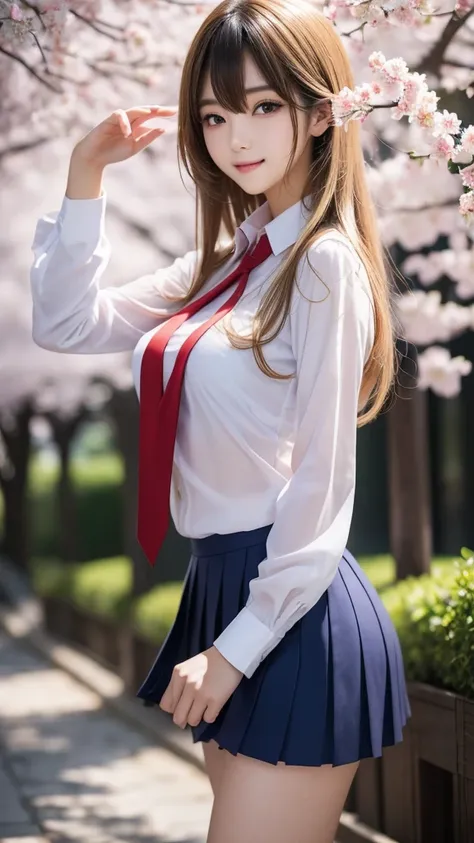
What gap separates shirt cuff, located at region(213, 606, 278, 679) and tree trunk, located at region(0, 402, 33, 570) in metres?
11.2

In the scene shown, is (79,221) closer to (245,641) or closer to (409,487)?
(245,641)

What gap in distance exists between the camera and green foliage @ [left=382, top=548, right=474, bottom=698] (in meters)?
3.16

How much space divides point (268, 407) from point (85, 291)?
605mm

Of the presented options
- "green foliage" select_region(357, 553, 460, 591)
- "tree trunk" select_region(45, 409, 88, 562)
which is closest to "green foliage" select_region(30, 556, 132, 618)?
"tree trunk" select_region(45, 409, 88, 562)

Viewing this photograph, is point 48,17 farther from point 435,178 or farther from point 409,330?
point 409,330

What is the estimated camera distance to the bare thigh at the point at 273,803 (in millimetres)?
2188

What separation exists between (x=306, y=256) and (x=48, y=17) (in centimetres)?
134

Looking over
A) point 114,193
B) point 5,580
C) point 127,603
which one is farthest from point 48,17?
point 5,580

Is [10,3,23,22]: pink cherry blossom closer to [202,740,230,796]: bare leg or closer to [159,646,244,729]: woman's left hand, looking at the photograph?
[159,646,244,729]: woman's left hand

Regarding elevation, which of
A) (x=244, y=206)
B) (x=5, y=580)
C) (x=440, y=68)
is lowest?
(x=5, y=580)

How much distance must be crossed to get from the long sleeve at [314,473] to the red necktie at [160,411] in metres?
0.27

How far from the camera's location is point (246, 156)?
2373mm

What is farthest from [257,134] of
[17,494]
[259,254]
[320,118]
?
[17,494]

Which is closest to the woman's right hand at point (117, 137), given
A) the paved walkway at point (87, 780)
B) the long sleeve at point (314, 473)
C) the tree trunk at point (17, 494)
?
Result: the long sleeve at point (314, 473)
